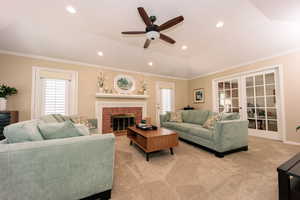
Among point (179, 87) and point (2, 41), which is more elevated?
point (2, 41)

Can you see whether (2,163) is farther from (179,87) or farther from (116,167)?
(179,87)

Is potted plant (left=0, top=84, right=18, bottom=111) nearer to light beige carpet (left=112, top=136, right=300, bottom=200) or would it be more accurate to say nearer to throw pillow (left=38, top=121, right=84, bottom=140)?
throw pillow (left=38, top=121, right=84, bottom=140)

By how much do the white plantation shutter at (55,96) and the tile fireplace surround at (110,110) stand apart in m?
0.97

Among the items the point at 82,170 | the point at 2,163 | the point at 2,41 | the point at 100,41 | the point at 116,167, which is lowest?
the point at 116,167

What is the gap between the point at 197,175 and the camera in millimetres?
1780

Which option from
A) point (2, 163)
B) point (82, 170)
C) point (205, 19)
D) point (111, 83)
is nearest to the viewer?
point (2, 163)

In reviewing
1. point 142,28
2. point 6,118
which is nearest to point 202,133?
point 142,28

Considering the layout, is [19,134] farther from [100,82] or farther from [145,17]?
[100,82]

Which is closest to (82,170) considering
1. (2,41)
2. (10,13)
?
(10,13)

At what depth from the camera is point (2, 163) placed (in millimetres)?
953

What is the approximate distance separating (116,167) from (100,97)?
2711 millimetres

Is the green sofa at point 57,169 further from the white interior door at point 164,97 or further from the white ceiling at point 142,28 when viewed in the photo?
the white interior door at point 164,97

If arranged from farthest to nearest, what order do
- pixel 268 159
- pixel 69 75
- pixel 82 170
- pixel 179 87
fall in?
1. pixel 179 87
2. pixel 69 75
3. pixel 268 159
4. pixel 82 170

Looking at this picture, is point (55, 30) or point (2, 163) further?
point (55, 30)
